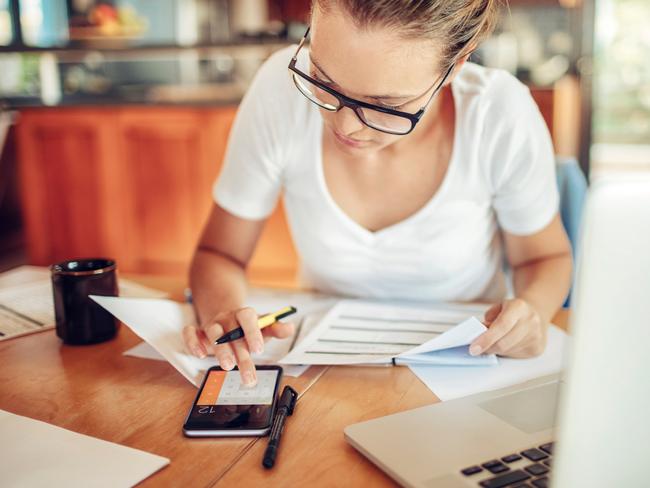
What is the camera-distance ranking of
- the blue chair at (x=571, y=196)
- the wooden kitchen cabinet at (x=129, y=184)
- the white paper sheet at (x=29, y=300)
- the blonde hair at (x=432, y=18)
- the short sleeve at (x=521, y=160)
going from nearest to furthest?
1. the blonde hair at (x=432, y=18)
2. the white paper sheet at (x=29, y=300)
3. the short sleeve at (x=521, y=160)
4. the blue chair at (x=571, y=196)
5. the wooden kitchen cabinet at (x=129, y=184)

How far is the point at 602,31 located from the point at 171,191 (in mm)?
3045

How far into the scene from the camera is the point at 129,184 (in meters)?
3.03

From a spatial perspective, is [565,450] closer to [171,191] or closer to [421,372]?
[421,372]

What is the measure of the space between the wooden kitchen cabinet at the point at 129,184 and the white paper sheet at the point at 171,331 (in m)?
1.88

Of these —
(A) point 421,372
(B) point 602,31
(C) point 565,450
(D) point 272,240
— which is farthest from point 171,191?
(B) point 602,31

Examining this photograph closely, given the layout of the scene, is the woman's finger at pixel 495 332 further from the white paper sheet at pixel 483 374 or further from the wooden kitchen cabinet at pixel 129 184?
the wooden kitchen cabinet at pixel 129 184

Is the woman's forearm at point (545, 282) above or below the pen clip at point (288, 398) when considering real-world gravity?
above

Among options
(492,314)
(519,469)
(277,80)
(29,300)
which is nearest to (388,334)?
(492,314)

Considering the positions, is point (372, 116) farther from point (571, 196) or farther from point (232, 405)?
point (571, 196)

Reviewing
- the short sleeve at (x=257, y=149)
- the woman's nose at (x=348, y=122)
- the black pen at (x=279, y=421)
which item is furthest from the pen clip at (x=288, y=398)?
the short sleeve at (x=257, y=149)

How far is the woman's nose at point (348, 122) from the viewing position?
87 centimetres

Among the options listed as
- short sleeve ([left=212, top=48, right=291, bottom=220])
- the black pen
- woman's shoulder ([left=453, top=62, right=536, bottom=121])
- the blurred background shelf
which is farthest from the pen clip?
the blurred background shelf

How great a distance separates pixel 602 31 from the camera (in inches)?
170

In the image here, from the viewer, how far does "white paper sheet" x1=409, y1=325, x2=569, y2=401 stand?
0.79 m
